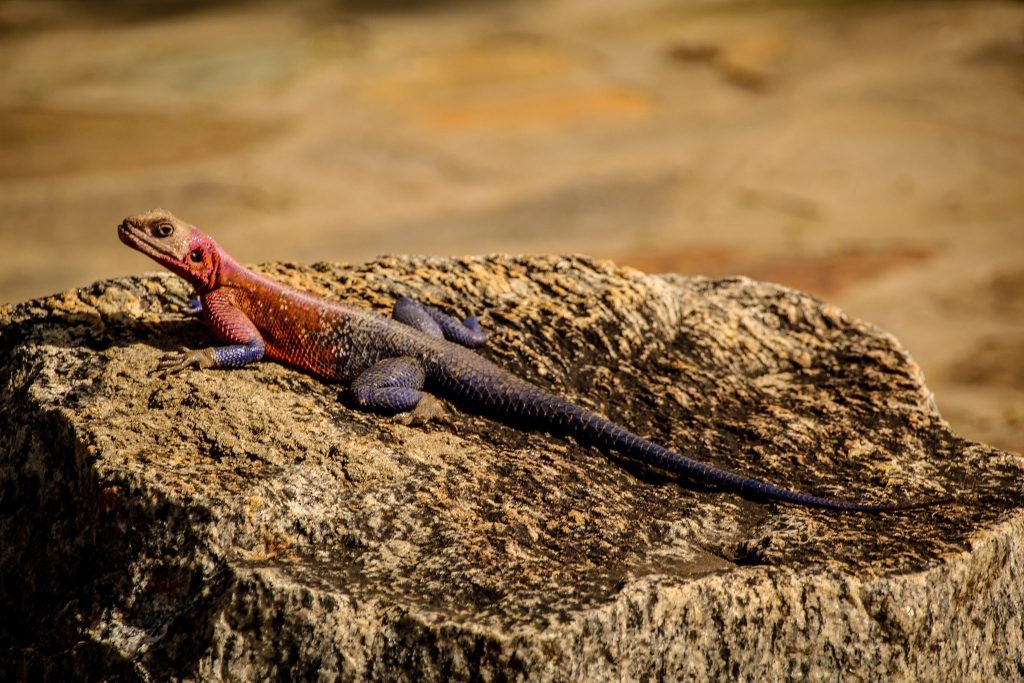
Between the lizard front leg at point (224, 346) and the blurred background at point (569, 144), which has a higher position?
the blurred background at point (569, 144)

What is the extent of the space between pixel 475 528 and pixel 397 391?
0.96m

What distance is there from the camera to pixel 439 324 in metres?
5.20

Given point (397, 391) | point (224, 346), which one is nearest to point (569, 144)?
point (224, 346)

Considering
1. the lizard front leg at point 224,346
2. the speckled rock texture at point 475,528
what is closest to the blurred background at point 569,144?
the speckled rock texture at point 475,528

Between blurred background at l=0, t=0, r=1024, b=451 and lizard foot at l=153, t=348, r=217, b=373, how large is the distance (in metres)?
6.44

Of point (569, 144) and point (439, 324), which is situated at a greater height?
point (569, 144)

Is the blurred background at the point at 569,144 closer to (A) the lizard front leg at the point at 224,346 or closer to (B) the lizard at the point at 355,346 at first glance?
(B) the lizard at the point at 355,346

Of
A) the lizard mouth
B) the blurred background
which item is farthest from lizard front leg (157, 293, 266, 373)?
the blurred background

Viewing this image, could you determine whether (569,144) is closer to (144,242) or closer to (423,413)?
(144,242)

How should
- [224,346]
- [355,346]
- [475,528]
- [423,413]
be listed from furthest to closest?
[355,346] → [224,346] → [423,413] → [475,528]

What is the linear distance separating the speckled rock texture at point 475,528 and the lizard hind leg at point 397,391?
0.25ft

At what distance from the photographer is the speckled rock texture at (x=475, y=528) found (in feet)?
11.3

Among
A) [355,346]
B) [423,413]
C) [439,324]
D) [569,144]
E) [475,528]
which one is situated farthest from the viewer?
[569,144]

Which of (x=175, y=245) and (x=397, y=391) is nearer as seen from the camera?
(x=397, y=391)
